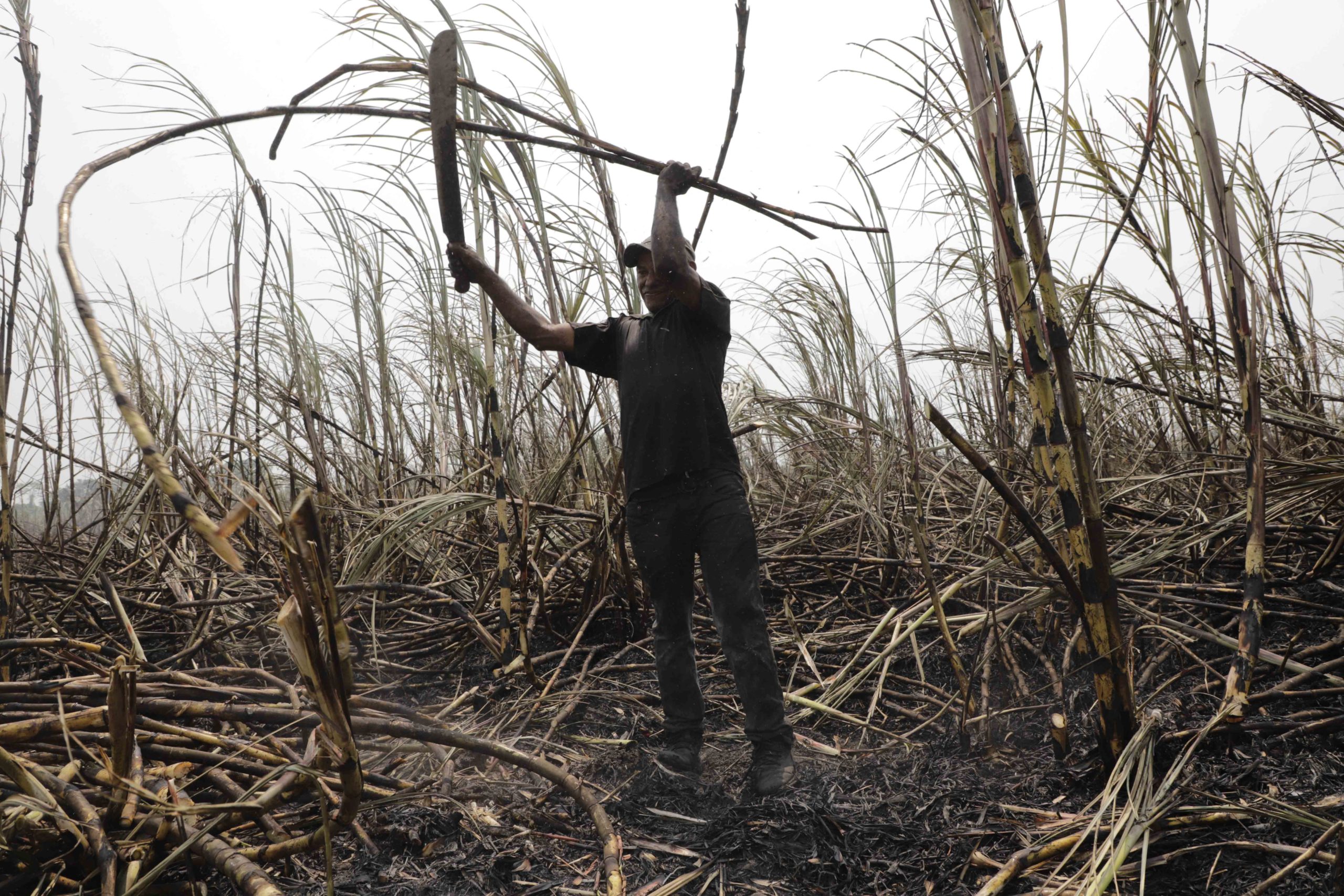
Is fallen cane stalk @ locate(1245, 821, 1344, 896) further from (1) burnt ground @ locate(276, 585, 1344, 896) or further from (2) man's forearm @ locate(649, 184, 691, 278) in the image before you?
(2) man's forearm @ locate(649, 184, 691, 278)

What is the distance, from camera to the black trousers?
227cm

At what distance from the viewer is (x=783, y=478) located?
4.72 metres

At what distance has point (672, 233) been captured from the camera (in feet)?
7.38

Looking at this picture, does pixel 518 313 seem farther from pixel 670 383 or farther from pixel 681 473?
pixel 681 473

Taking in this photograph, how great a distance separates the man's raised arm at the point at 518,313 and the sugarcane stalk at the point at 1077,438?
1354mm

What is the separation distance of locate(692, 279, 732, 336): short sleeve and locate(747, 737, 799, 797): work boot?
119 cm

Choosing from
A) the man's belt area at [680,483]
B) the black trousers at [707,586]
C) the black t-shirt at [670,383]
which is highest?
the black t-shirt at [670,383]

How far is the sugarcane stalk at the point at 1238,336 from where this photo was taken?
1.54 metres

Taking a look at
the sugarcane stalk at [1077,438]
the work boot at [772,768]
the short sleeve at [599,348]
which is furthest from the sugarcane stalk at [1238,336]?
the short sleeve at [599,348]

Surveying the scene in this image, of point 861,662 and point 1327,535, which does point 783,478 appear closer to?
point 861,662

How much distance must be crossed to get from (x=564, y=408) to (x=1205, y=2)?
89.2 inches

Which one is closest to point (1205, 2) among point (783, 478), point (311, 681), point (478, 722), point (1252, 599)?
point (1252, 599)

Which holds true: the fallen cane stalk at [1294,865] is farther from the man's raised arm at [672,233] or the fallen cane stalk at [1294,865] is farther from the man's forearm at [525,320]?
the man's forearm at [525,320]

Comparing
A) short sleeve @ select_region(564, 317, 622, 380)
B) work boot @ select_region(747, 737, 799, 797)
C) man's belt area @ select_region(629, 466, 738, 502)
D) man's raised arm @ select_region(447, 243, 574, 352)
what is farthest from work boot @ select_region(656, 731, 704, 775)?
man's raised arm @ select_region(447, 243, 574, 352)
